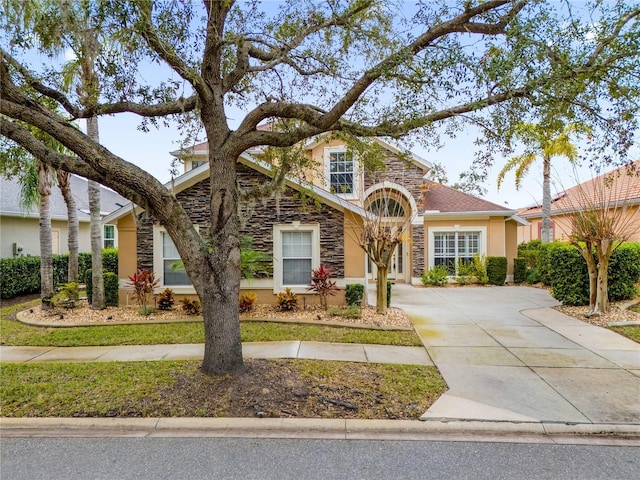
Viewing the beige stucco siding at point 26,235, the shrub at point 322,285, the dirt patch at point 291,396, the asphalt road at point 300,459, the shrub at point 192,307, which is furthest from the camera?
the beige stucco siding at point 26,235

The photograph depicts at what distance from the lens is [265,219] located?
437 inches

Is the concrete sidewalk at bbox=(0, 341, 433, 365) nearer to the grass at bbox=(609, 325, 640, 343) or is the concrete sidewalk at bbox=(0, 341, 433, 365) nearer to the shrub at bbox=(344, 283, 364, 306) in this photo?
the shrub at bbox=(344, 283, 364, 306)

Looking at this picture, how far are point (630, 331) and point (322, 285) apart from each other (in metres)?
7.24

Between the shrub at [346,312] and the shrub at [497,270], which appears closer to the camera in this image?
the shrub at [346,312]

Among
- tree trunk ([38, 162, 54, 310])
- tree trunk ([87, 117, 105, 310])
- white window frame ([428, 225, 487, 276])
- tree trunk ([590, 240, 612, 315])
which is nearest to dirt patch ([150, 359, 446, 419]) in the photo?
tree trunk ([87, 117, 105, 310])

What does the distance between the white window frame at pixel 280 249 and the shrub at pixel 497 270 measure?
30.6 ft

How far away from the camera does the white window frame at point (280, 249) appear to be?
10.9m

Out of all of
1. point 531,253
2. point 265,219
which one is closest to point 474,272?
point 531,253

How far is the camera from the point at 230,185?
5.46 metres

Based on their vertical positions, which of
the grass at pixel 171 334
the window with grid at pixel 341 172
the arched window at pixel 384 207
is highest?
the window with grid at pixel 341 172

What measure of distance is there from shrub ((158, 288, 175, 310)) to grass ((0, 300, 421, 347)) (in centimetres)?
150

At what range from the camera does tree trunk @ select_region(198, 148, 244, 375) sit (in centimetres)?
520

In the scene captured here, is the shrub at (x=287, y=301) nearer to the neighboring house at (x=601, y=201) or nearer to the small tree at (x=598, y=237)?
the neighboring house at (x=601, y=201)

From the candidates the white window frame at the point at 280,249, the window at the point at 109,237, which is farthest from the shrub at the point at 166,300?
the window at the point at 109,237
